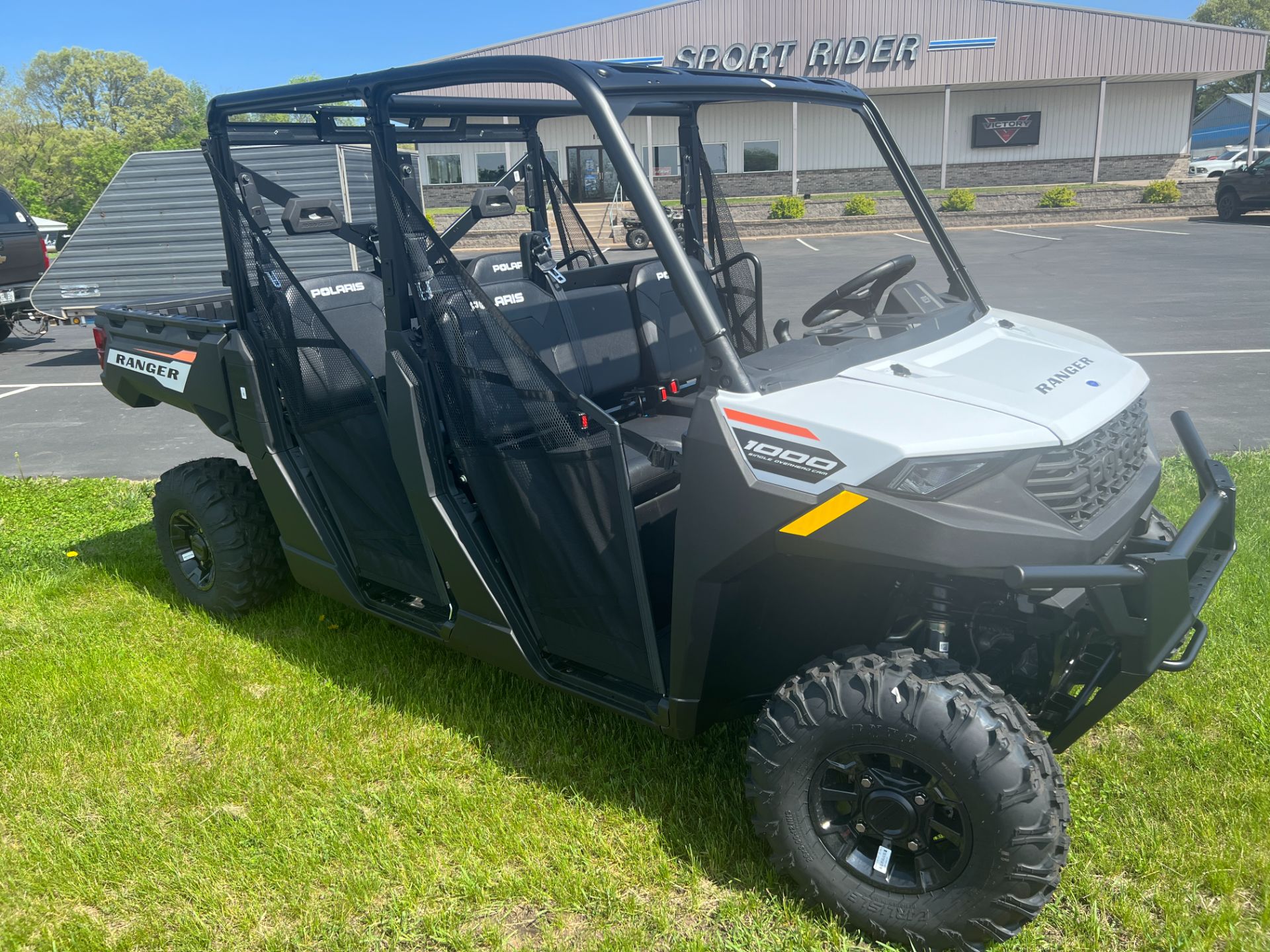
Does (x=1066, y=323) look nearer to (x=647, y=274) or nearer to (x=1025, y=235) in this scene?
(x=647, y=274)

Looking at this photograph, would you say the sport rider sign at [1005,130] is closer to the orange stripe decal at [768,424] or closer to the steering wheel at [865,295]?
the steering wheel at [865,295]

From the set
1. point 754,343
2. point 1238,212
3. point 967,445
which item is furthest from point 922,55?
point 967,445

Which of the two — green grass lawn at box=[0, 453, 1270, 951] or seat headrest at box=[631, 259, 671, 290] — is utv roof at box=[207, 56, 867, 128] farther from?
green grass lawn at box=[0, 453, 1270, 951]

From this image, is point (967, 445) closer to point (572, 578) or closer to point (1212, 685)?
point (572, 578)

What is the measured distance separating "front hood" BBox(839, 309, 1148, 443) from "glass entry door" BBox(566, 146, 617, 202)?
0.86 m

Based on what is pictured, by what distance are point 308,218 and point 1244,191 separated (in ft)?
80.6

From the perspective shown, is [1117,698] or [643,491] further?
[643,491]

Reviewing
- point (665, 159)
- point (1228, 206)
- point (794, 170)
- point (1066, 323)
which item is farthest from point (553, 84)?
point (794, 170)

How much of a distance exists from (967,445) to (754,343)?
7.09 ft

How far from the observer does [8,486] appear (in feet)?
21.2

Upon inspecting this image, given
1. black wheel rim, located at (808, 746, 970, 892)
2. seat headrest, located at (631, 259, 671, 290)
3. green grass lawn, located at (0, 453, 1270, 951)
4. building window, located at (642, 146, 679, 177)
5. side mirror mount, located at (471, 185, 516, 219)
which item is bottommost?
green grass lawn, located at (0, 453, 1270, 951)

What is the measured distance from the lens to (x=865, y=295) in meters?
3.50

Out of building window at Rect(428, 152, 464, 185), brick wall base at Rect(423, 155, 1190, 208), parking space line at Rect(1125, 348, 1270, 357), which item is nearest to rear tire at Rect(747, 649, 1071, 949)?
building window at Rect(428, 152, 464, 185)

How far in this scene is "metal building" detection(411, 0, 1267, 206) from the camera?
29.2 meters
